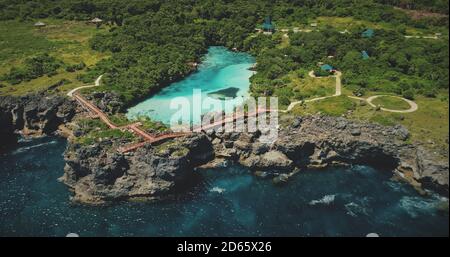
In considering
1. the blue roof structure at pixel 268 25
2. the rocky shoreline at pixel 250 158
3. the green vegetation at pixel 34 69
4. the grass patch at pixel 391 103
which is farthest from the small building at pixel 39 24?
the grass patch at pixel 391 103

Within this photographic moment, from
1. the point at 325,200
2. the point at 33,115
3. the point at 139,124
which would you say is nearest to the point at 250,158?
the point at 325,200

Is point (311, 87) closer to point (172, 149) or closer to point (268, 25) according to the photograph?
point (172, 149)

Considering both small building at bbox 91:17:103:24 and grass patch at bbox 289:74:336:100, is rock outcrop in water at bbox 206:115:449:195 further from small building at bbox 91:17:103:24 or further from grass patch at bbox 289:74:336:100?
small building at bbox 91:17:103:24

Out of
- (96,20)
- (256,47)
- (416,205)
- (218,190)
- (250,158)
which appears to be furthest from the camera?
(96,20)

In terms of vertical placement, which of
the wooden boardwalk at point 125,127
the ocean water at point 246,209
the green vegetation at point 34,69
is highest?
the green vegetation at point 34,69

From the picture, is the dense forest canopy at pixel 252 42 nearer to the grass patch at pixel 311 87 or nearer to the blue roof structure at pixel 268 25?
the grass patch at pixel 311 87

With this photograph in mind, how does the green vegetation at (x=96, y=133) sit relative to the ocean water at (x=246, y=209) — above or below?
above
